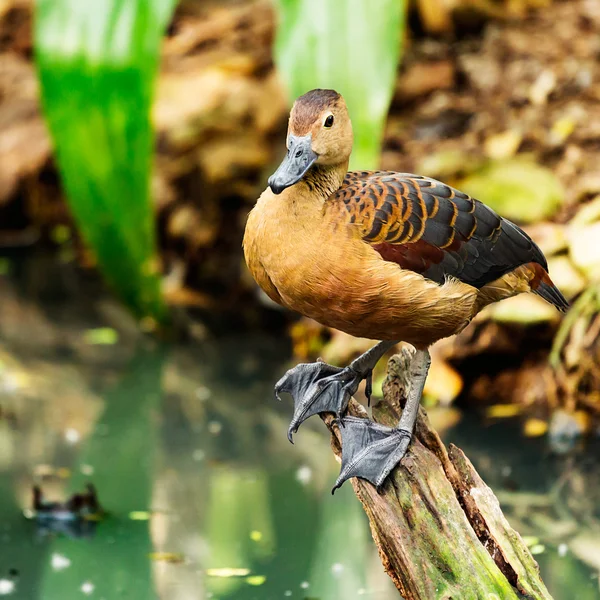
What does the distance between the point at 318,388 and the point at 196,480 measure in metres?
1.18

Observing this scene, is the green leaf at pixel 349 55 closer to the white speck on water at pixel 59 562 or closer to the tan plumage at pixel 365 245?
the tan plumage at pixel 365 245

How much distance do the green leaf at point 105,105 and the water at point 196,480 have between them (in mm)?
594

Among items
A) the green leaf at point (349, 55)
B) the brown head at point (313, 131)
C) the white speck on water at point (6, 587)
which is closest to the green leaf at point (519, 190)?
the green leaf at point (349, 55)

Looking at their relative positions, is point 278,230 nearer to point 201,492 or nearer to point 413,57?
point 201,492

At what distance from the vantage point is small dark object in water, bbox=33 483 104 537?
310 centimetres

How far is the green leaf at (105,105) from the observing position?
3.92m

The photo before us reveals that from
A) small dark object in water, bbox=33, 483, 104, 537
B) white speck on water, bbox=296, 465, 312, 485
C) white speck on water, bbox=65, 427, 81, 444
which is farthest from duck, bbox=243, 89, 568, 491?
white speck on water, bbox=65, 427, 81, 444

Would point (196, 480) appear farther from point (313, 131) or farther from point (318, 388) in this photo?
point (313, 131)

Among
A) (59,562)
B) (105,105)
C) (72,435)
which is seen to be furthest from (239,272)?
(59,562)

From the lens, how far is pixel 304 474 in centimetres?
341

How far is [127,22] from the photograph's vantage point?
392 centimetres

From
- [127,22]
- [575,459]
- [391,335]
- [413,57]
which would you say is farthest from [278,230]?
[413,57]

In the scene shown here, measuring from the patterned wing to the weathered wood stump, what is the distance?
1.38ft

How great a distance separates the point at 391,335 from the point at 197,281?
2.98 m
